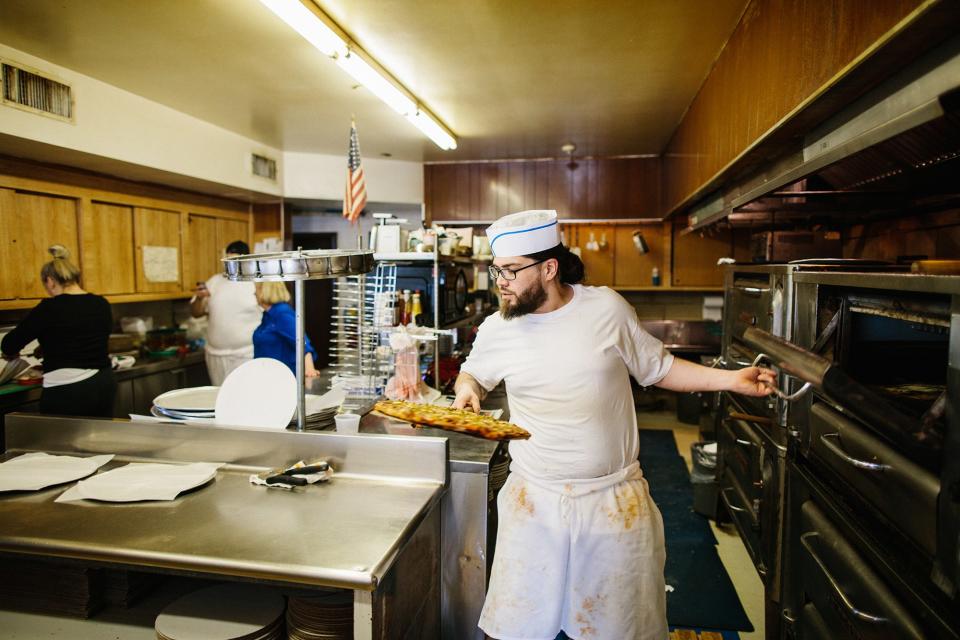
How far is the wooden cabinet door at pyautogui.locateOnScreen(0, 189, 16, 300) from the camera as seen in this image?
4.01 m

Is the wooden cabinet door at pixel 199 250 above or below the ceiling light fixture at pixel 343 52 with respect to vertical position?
below

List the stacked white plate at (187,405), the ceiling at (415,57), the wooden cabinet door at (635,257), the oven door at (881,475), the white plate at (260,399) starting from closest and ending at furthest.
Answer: the oven door at (881,475) → the white plate at (260,399) → the stacked white plate at (187,405) → the ceiling at (415,57) → the wooden cabinet door at (635,257)

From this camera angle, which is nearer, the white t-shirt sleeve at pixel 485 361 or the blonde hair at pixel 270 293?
the white t-shirt sleeve at pixel 485 361

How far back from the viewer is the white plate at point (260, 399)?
221cm

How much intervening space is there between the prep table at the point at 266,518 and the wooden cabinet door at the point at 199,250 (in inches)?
146

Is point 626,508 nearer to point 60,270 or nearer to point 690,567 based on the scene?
point 690,567

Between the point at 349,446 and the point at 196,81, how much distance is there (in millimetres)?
3387

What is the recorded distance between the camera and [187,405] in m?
2.51

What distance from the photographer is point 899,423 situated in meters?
1.20

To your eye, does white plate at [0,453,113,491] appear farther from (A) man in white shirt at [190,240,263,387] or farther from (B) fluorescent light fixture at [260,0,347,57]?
(A) man in white shirt at [190,240,263,387]

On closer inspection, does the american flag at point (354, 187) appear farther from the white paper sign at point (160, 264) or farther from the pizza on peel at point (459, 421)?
the white paper sign at point (160, 264)

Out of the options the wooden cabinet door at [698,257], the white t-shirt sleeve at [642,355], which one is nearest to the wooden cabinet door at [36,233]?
the white t-shirt sleeve at [642,355]

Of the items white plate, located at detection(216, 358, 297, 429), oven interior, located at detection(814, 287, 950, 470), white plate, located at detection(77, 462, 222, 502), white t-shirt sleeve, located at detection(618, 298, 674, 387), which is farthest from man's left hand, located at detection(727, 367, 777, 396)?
white plate, located at detection(77, 462, 222, 502)

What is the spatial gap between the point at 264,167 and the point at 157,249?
1404 millimetres
